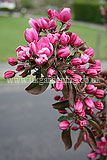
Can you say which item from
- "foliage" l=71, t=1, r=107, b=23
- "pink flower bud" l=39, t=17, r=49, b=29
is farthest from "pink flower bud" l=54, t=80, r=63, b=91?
"foliage" l=71, t=1, r=107, b=23

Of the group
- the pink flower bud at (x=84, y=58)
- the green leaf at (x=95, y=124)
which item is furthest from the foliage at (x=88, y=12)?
the pink flower bud at (x=84, y=58)

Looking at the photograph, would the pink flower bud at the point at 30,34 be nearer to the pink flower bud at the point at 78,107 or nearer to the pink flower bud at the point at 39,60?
the pink flower bud at the point at 39,60

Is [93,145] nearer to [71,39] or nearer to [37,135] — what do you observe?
[71,39]

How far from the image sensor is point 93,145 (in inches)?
42.9

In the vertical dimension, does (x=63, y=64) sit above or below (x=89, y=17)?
below

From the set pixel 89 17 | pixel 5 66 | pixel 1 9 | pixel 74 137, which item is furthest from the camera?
pixel 1 9

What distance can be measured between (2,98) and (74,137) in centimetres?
194

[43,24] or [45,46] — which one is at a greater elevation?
[43,24]

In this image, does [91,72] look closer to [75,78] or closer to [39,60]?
[75,78]

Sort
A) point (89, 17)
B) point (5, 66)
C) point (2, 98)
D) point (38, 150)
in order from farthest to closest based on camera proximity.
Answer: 1. point (89, 17)
2. point (5, 66)
3. point (2, 98)
4. point (38, 150)

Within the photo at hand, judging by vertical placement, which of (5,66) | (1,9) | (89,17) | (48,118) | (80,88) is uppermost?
(1,9)

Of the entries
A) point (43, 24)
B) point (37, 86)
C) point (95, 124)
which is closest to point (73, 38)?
point (43, 24)

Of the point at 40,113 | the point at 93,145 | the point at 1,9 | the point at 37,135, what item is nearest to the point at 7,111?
the point at 40,113

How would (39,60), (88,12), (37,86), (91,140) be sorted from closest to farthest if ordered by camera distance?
(39,60), (37,86), (91,140), (88,12)
